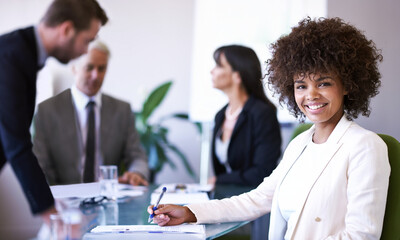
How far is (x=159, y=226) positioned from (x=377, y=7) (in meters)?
1.49

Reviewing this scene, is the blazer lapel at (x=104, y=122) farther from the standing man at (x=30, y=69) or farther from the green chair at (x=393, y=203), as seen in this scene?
the green chair at (x=393, y=203)

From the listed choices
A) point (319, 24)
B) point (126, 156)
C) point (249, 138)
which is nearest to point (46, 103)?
point (319, 24)

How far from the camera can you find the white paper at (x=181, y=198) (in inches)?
67.3

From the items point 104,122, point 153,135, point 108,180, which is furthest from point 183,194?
point 153,135

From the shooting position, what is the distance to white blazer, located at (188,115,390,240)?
3.77 feet

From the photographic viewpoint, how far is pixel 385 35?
2.01 m

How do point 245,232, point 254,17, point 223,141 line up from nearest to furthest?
point 245,232
point 223,141
point 254,17

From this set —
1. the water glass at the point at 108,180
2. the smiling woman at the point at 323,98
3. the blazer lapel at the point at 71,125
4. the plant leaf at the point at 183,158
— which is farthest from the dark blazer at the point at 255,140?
the smiling woman at the point at 323,98

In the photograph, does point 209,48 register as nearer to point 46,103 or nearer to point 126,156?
point 126,156

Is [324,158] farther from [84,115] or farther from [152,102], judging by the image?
[152,102]

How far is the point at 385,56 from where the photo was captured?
6.65 ft

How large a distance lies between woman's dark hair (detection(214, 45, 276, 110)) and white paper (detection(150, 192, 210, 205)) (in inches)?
41.2

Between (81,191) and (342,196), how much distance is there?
0.98 m

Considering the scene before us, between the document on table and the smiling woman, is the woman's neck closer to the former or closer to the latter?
the smiling woman
